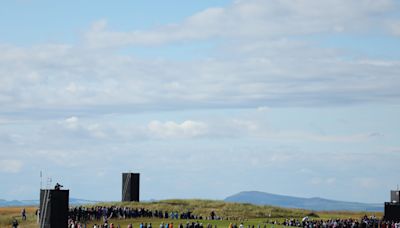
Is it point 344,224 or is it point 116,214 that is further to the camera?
point 116,214

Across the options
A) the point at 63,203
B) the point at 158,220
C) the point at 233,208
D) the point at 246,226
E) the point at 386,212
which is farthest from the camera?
the point at 233,208

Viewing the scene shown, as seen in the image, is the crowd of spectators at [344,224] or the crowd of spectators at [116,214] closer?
the crowd of spectators at [344,224]

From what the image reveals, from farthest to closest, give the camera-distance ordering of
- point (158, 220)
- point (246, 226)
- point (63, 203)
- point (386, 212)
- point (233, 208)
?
point (233, 208) < point (386, 212) < point (158, 220) < point (246, 226) < point (63, 203)

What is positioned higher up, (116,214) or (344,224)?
(116,214)

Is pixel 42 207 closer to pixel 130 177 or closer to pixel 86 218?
pixel 86 218

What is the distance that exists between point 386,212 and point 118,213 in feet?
83.2

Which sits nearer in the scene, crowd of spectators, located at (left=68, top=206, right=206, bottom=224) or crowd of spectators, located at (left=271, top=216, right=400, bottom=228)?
crowd of spectators, located at (left=271, top=216, right=400, bottom=228)

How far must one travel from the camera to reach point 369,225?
65.9 meters

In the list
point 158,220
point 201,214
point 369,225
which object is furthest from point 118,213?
point 369,225

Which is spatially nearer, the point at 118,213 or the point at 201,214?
the point at 118,213

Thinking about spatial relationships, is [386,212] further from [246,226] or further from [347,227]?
[246,226]

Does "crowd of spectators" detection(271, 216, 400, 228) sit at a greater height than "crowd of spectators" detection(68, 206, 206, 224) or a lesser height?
lesser

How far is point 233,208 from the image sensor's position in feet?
267

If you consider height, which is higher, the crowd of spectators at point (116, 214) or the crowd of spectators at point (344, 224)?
the crowd of spectators at point (116, 214)
